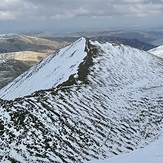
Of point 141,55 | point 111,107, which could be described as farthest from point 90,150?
point 141,55

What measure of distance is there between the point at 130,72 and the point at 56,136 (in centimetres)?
5200

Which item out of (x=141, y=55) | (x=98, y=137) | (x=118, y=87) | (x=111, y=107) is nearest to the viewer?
(x=98, y=137)

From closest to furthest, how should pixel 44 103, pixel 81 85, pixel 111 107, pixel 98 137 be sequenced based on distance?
pixel 98 137
pixel 44 103
pixel 111 107
pixel 81 85

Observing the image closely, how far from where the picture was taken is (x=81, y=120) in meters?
46.3

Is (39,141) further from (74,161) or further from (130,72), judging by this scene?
(130,72)

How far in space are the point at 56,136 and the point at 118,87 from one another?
33.5m

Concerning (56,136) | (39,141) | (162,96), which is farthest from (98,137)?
(162,96)

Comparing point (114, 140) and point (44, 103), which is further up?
point (44, 103)

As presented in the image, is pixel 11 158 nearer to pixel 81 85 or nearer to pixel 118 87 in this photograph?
pixel 81 85

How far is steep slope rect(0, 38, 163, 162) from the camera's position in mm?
37344

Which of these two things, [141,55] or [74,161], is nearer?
[74,161]

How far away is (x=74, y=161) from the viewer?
3631 cm

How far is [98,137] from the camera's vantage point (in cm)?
4341

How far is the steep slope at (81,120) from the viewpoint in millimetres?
37344
